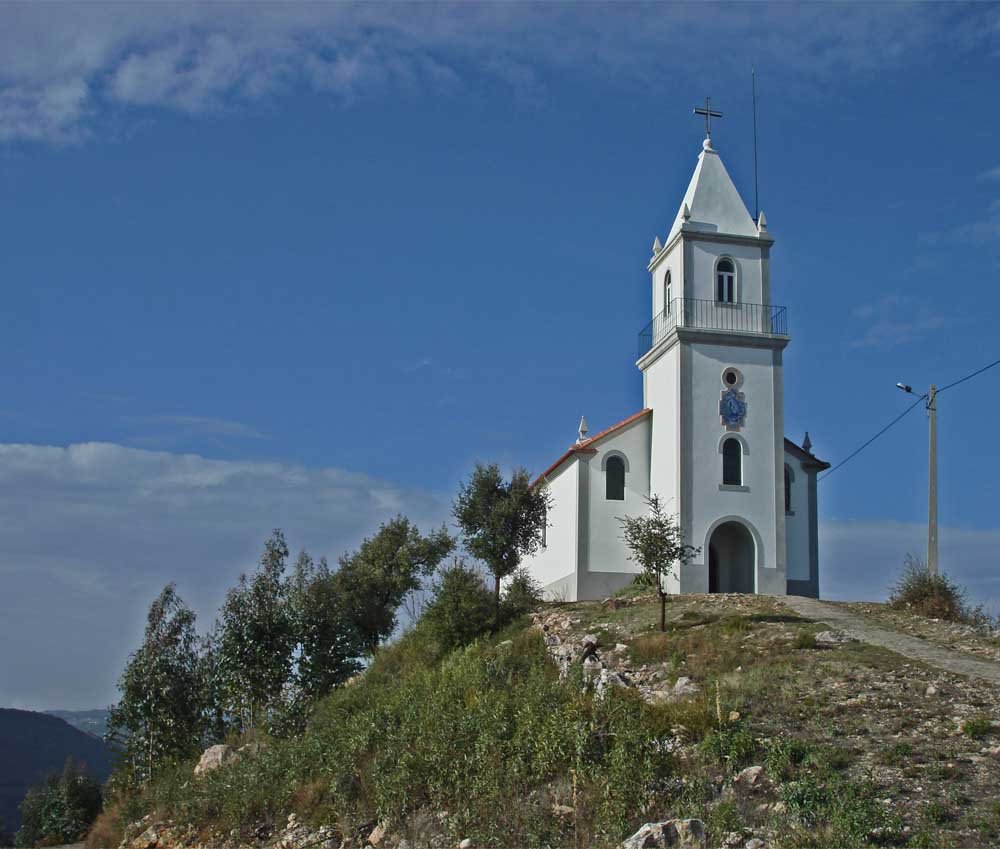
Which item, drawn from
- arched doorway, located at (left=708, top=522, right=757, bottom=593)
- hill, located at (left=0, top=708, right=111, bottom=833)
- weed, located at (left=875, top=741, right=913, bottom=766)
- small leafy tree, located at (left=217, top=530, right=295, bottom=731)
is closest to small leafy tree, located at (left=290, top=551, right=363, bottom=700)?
small leafy tree, located at (left=217, top=530, right=295, bottom=731)

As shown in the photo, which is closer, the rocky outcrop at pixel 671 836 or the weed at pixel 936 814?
the weed at pixel 936 814

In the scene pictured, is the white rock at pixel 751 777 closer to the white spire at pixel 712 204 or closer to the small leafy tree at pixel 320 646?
the small leafy tree at pixel 320 646

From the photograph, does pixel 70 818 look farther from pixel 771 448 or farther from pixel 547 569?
pixel 771 448

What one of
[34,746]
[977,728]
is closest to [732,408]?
[977,728]

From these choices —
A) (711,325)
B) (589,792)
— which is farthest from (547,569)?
(589,792)

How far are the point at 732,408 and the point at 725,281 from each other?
14.8ft

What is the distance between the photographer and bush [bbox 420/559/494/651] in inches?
1176

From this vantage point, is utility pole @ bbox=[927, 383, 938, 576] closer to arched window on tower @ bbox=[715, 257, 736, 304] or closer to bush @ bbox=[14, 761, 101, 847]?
arched window on tower @ bbox=[715, 257, 736, 304]

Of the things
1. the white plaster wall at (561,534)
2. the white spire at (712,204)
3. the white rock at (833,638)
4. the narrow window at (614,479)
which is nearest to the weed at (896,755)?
the white rock at (833,638)

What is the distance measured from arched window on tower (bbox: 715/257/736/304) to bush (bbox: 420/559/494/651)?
41.8ft

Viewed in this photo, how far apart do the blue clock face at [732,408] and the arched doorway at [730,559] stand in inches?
130

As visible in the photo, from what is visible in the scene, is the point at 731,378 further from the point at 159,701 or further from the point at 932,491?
the point at 159,701

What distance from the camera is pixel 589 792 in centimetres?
1673

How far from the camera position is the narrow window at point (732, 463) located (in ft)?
113
